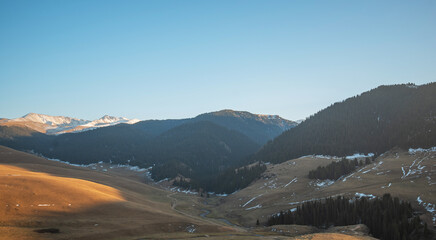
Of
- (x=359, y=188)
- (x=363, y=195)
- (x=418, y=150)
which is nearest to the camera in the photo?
(x=363, y=195)

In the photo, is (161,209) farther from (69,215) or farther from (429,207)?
(429,207)

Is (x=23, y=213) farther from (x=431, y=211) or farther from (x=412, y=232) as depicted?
(x=431, y=211)

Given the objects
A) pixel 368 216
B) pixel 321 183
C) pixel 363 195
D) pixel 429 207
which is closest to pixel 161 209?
pixel 368 216

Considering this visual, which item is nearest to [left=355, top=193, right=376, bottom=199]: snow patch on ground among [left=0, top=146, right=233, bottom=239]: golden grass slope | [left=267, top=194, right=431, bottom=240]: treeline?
[left=267, top=194, right=431, bottom=240]: treeline

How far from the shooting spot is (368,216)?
98500 millimetres

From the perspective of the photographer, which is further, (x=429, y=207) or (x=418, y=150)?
(x=418, y=150)

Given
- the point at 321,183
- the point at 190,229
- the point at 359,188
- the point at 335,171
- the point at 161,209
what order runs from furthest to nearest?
the point at 335,171 → the point at 321,183 → the point at 359,188 → the point at 161,209 → the point at 190,229

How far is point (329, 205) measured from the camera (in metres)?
113

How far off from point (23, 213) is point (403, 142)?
211365 mm

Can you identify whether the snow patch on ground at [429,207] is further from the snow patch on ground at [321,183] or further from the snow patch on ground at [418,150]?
the snow patch on ground at [418,150]

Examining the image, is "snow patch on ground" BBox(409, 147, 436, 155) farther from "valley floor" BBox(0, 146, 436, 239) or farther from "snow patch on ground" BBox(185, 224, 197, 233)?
"snow patch on ground" BBox(185, 224, 197, 233)

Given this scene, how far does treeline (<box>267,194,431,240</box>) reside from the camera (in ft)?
278

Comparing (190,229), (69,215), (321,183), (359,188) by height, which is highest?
(359,188)

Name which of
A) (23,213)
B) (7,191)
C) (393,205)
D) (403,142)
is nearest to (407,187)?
(393,205)
